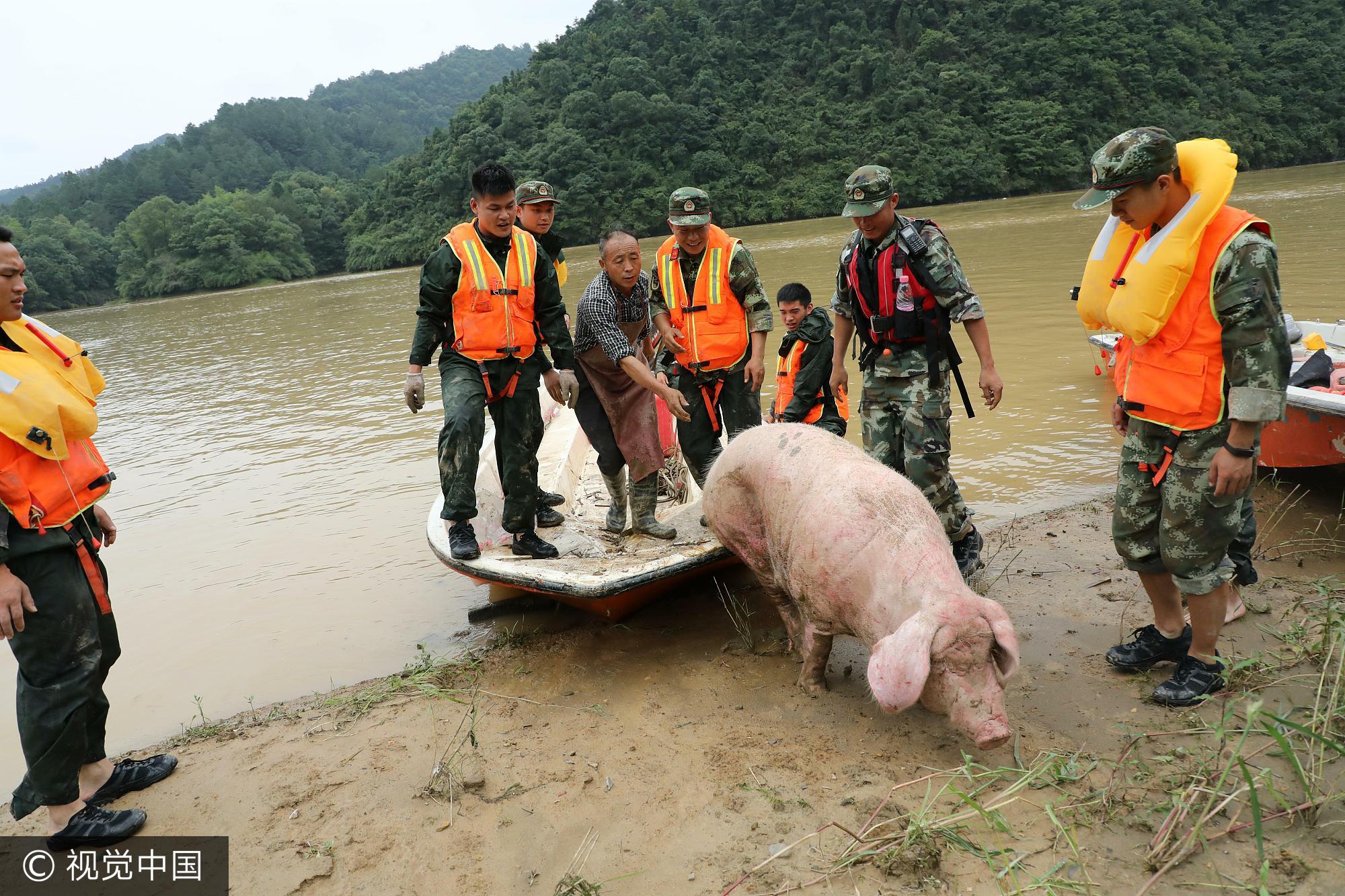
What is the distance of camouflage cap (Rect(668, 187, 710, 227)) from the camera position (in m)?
5.22

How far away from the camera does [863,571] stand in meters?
3.57

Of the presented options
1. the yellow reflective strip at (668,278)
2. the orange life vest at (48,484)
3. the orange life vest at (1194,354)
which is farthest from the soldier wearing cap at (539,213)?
the orange life vest at (1194,354)

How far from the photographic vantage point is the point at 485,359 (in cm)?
502

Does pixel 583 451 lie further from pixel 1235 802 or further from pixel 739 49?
pixel 739 49

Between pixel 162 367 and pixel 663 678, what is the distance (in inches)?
899

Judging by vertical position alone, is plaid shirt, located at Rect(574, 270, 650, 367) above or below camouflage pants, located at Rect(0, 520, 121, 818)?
above

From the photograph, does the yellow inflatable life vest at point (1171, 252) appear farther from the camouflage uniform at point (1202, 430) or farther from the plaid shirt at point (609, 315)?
Answer: the plaid shirt at point (609, 315)

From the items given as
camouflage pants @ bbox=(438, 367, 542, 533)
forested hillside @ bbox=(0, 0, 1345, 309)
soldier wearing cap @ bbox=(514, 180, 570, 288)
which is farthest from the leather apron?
forested hillside @ bbox=(0, 0, 1345, 309)

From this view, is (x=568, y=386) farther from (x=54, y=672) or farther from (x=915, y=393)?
(x=54, y=672)

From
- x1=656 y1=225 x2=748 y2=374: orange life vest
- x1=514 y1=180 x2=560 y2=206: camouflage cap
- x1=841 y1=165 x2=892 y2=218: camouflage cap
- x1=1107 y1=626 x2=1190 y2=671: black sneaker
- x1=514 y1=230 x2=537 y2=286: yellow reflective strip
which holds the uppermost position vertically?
x1=514 y1=180 x2=560 y2=206: camouflage cap

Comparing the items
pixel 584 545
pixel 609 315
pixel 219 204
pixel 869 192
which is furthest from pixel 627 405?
pixel 219 204

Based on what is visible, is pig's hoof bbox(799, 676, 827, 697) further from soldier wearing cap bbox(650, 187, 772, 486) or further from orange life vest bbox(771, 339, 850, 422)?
orange life vest bbox(771, 339, 850, 422)

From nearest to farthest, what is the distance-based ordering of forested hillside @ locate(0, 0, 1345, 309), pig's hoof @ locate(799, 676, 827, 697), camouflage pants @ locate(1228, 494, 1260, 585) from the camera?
pig's hoof @ locate(799, 676, 827, 697), camouflage pants @ locate(1228, 494, 1260, 585), forested hillside @ locate(0, 0, 1345, 309)

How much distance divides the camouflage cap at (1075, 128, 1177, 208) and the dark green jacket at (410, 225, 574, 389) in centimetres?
304
